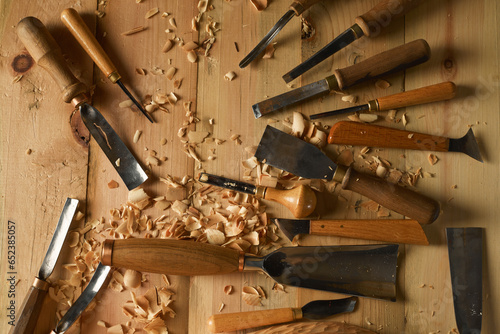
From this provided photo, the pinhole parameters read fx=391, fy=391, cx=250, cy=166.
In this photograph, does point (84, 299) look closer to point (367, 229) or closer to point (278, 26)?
point (367, 229)

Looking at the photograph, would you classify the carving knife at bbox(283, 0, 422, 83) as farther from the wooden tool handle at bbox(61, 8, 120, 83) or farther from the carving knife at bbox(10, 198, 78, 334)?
the carving knife at bbox(10, 198, 78, 334)

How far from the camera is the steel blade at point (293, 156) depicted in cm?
112

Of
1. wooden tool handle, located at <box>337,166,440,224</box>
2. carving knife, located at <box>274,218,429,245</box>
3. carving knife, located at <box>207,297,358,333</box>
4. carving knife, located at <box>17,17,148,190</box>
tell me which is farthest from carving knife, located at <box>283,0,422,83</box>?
carving knife, located at <box>207,297,358,333</box>

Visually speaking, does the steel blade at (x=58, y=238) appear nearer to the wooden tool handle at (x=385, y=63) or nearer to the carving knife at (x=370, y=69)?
the carving knife at (x=370, y=69)

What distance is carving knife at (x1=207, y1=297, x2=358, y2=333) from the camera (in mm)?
1111

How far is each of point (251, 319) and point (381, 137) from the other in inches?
25.3

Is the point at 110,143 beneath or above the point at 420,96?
beneath

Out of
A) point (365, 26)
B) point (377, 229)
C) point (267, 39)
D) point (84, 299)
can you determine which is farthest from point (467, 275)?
point (84, 299)

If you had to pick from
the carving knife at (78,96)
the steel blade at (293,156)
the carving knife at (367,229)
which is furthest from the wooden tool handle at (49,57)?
the carving knife at (367,229)

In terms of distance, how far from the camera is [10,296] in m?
1.16

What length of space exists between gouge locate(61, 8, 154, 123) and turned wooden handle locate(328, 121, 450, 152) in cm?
64

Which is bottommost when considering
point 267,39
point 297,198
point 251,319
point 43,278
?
point 251,319

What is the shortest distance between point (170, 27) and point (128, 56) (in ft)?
0.52

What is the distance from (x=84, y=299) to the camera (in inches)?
44.5
